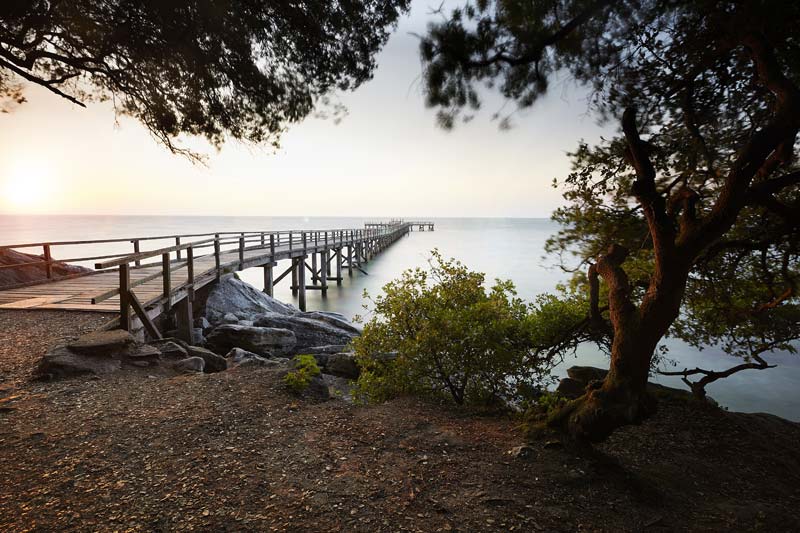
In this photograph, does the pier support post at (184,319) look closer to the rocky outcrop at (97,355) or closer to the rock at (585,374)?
the rocky outcrop at (97,355)

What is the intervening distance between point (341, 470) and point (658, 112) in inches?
185

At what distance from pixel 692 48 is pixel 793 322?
4493 mm

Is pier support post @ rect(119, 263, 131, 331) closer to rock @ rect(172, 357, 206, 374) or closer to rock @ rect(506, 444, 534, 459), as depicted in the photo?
rock @ rect(172, 357, 206, 374)

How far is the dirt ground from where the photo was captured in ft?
9.92

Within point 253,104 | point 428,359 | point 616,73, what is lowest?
point 428,359

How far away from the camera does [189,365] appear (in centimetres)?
678

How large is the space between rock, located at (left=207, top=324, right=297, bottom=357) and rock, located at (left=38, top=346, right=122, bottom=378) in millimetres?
4368

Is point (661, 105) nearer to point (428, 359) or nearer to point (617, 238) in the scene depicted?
point (617, 238)

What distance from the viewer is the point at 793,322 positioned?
6164mm

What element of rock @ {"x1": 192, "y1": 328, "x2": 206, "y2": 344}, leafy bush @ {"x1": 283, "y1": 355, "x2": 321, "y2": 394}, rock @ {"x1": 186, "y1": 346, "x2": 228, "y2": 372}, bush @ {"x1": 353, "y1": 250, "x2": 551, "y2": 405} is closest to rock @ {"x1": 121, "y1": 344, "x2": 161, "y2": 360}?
rock @ {"x1": 186, "y1": 346, "x2": 228, "y2": 372}

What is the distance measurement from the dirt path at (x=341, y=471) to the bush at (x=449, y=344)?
0.44 metres

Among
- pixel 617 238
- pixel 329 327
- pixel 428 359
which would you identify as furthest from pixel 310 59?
pixel 329 327

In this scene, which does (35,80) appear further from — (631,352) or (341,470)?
(631,352)

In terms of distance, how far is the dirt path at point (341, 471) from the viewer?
302 centimetres
